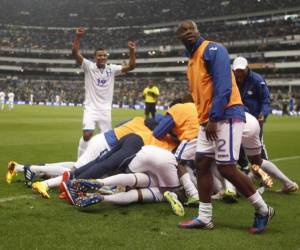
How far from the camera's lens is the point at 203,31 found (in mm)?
80000

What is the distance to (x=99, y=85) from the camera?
9.73 metres

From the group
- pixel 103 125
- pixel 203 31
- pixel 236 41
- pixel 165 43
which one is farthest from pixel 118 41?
pixel 103 125

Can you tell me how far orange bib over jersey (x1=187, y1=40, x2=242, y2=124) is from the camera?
5.05m

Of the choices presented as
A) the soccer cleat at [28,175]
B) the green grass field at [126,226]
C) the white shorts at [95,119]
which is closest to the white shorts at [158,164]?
the green grass field at [126,226]

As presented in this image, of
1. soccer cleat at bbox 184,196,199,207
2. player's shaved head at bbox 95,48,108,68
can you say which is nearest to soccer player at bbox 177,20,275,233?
soccer cleat at bbox 184,196,199,207

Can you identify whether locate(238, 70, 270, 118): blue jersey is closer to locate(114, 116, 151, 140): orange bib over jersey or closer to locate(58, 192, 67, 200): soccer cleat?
locate(114, 116, 151, 140): orange bib over jersey

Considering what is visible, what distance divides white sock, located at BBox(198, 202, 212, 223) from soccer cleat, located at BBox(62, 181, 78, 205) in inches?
57.9

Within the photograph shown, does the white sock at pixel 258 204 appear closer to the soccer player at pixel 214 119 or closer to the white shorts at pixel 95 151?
the soccer player at pixel 214 119

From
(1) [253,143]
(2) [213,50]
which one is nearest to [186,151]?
(1) [253,143]

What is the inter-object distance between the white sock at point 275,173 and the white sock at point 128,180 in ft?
7.63

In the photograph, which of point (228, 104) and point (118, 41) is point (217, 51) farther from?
point (118, 41)

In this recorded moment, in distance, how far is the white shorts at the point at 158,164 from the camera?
5.97 meters

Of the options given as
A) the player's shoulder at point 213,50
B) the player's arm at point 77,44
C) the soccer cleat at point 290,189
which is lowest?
the soccer cleat at point 290,189

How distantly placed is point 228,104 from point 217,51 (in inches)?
21.7
